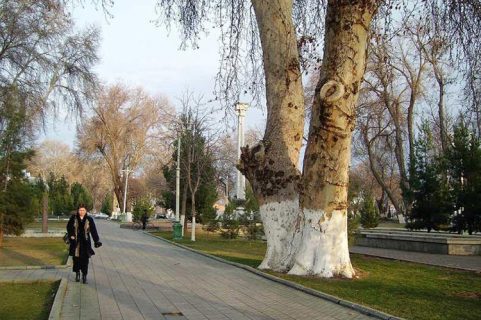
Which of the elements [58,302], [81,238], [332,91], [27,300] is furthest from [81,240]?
[332,91]

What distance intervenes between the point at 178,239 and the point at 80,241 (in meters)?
16.1

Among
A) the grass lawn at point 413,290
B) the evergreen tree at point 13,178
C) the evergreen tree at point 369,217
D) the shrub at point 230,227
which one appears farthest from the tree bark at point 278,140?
the evergreen tree at point 369,217

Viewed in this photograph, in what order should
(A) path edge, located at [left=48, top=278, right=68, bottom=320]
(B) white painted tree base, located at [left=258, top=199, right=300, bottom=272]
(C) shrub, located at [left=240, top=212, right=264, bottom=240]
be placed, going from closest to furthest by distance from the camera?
(A) path edge, located at [left=48, top=278, right=68, bottom=320]
(B) white painted tree base, located at [left=258, top=199, right=300, bottom=272]
(C) shrub, located at [left=240, top=212, right=264, bottom=240]

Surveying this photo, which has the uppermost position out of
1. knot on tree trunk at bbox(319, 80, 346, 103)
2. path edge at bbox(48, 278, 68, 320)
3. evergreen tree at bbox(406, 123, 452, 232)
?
knot on tree trunk at bbox(319, 80, 346, 103)

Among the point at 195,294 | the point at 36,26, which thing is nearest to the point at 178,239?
the point at 36,26

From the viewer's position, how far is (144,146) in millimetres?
61812

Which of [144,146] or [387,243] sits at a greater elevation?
[144,146]

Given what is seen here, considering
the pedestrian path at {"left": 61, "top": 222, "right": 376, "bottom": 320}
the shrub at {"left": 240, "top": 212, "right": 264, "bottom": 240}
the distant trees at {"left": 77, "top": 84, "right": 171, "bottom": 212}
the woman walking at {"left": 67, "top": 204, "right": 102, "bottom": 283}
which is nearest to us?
the pedestrian path at {"left": 61, "top": 222, "right": 376, "bottom": 320}

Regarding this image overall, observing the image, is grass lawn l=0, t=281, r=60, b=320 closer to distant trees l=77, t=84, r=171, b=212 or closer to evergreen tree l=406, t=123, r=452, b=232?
evergreen tree l=406, t=123, r=452, b=232

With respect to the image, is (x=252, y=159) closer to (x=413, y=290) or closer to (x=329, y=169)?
(x=329, y=169)

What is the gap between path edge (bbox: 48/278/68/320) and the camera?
746cm

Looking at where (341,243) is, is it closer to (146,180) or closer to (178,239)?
(178,239)

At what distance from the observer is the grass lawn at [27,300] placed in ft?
25.8

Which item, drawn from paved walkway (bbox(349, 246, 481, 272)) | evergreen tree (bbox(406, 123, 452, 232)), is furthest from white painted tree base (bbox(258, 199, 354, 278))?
evergreen tree (bbox(406, 123, 452, 232))
